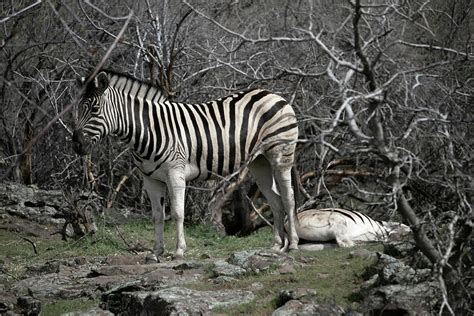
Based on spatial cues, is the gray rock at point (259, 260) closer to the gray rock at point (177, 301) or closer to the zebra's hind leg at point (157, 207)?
the gray rock at point (177, 301)

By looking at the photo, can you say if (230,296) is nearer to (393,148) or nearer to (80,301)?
(80,301)

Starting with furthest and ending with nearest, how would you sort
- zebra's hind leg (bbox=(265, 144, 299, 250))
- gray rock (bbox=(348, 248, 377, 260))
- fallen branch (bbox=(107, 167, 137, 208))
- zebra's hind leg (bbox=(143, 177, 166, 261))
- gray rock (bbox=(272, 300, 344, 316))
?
fallen branch (bbox=(107, 167, 137, 208))
zebra's hind leg (bbox=(143, 177, 166, 261))
zebra's hind leg (bbox=(265, 144, 299, 250))
gray rock (bbox=(348, 248, 377, 260))
gray rock (bbox=(272, 300, 344, 316))

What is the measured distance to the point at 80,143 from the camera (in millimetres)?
11344

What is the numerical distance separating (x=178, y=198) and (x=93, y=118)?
1448 mm

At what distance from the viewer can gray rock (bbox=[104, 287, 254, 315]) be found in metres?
8.22

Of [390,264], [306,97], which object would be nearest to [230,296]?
[390,264]

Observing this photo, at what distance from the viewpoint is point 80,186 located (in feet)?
51.6

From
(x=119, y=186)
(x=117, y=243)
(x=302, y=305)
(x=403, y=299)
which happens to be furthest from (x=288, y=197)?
(x=119, y=186)

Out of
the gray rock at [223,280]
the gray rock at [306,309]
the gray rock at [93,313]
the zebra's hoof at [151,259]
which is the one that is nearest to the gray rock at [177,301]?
the gray rock at [93,313]

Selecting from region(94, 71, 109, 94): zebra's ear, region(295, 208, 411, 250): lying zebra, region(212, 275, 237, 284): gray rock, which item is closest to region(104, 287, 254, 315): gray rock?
region(212, 275, 237, 284): gray rock

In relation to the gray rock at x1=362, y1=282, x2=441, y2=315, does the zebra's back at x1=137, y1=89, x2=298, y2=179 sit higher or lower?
higher

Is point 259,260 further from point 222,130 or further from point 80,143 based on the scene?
point 80,143

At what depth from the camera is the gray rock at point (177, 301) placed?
8.22m

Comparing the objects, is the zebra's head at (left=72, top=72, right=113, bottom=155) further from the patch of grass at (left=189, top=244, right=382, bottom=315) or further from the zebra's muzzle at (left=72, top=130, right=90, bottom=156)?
the patch of grass at (left=189, top=244, right=382, bottom=315)
